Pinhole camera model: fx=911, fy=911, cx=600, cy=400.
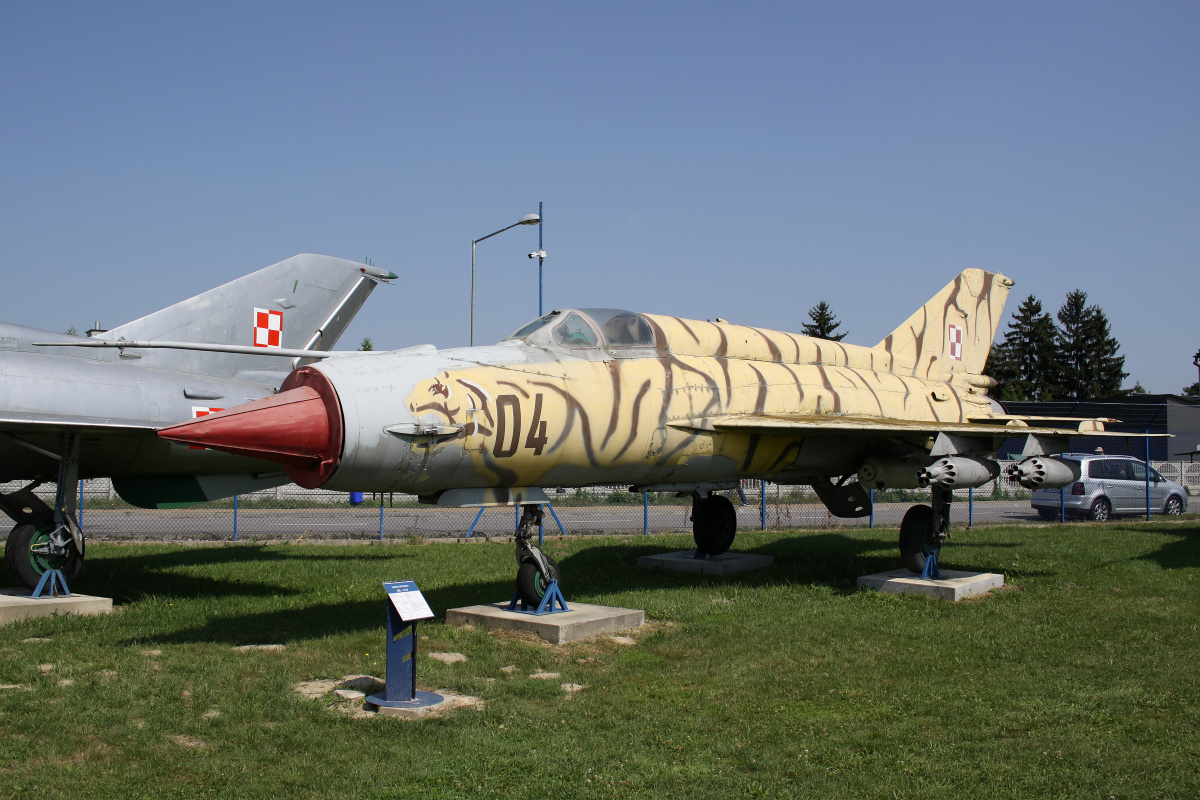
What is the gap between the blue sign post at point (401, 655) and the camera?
635cm

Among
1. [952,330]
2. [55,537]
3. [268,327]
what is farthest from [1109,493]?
[55,537]

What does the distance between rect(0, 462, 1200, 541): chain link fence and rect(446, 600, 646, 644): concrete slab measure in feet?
23.6

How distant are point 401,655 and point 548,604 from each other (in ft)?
9.37

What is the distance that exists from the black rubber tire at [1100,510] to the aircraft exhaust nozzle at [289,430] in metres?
22.1

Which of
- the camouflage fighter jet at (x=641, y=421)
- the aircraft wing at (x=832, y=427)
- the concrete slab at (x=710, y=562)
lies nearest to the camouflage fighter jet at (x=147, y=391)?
the camouflage fighter jet at (x=641, y=421)

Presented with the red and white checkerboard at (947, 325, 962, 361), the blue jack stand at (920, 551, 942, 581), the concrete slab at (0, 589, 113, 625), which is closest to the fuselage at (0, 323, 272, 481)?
the concrete slab at (0, 589, 113, 625)

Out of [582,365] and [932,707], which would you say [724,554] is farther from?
[932,707]

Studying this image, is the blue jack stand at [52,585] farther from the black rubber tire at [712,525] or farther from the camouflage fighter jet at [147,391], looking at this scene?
the black rubber tire at [712,525]

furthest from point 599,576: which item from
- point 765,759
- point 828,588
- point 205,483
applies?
point 765,759

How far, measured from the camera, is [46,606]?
9.91 meters

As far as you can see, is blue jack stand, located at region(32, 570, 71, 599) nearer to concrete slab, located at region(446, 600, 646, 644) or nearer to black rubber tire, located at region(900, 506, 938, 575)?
concrete slab, located at region(446, 600, 646, 644)

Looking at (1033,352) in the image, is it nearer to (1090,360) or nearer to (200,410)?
(1090,360)

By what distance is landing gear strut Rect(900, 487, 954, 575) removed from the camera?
11.7m

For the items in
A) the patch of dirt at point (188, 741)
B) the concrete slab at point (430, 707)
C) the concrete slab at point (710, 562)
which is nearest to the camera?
the patch of dirt at point (188, 741)
